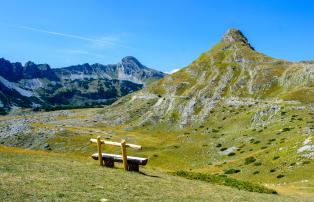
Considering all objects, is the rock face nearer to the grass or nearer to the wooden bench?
the grass

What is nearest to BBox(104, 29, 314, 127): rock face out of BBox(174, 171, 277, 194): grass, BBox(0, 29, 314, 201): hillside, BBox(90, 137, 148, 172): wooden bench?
BBox(0, 29, 314, 201): hillside

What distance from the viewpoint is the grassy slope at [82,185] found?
2303 cm

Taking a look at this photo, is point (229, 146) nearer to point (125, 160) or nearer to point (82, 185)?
point (125, 160)

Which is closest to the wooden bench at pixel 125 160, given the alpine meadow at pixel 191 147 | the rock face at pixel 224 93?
the alpine meadow at pixel 191 147

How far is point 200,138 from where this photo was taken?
132000 millimetres

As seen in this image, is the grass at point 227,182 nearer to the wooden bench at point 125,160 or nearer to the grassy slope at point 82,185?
the grassy slope at point 82,185

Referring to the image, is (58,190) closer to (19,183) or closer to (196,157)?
(19,183)

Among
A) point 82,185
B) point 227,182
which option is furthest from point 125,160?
point 227,182

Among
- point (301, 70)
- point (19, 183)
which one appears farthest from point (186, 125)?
point (19, 183)

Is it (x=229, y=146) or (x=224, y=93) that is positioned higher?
(x=224, y=93)

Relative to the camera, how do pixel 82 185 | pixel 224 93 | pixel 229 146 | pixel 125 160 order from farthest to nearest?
pixel 224 93 → pixel 229 146 → pixel 125 160 → pixel 82 185

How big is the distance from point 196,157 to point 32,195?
8929cm

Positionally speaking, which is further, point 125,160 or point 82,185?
point 125,160

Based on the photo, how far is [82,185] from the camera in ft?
86.0
